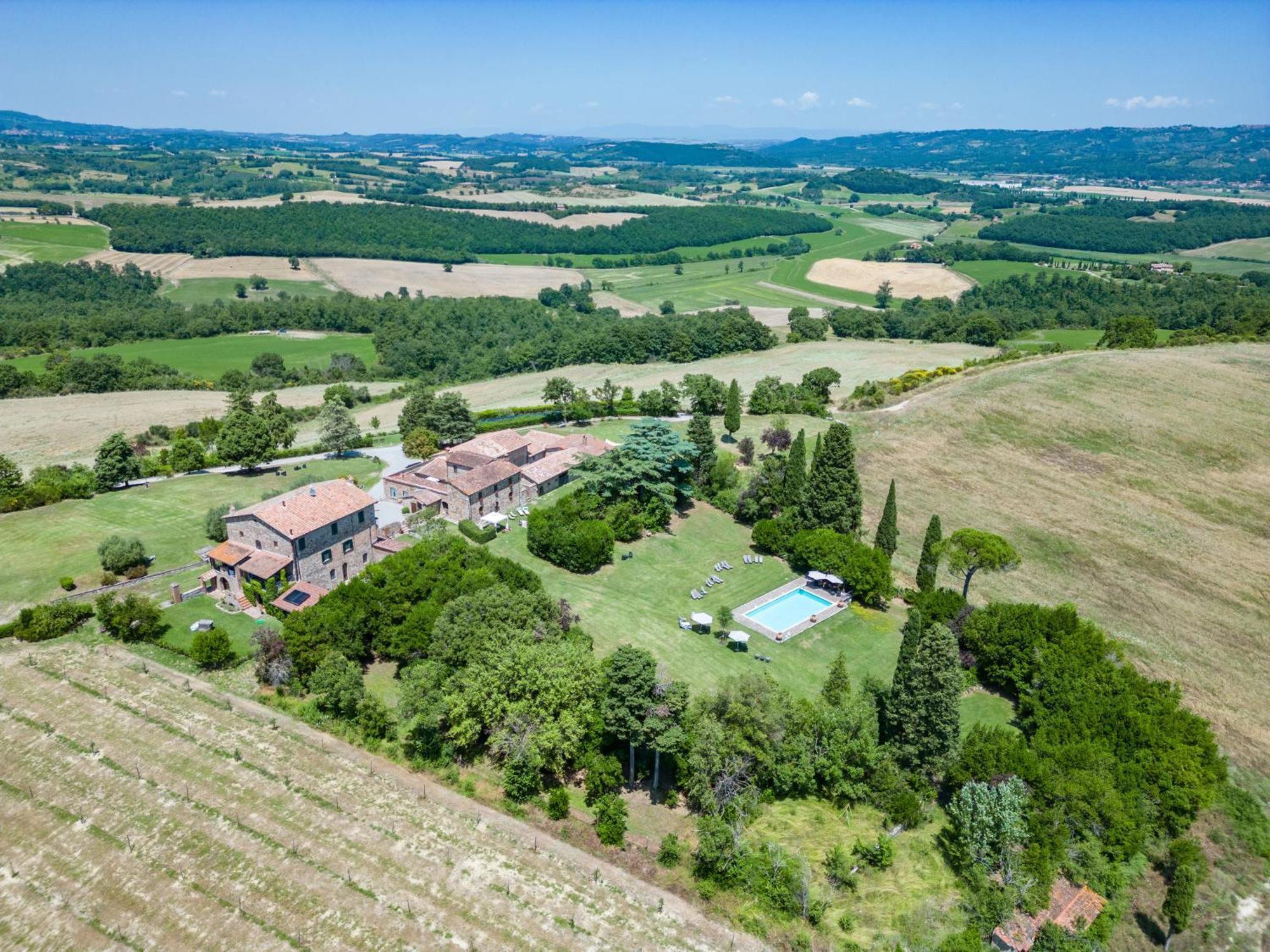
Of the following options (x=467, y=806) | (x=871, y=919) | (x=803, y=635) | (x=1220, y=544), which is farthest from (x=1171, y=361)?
(x=467, y=806)

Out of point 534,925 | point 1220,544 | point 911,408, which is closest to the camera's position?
point 534,925

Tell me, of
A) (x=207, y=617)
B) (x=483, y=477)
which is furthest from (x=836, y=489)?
(x=207, y=617)

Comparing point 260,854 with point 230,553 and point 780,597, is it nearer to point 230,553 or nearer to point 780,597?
point 230,553

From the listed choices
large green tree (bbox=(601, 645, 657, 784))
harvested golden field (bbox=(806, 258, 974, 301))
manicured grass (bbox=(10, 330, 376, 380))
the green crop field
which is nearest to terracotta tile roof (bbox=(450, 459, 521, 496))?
large green tree (bbox=(601, 645, 657, 784))

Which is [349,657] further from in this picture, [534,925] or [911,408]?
[911,408]

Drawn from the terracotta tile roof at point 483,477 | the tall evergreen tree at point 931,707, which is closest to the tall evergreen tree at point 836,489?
the tall evergreen tree at point 931,707
